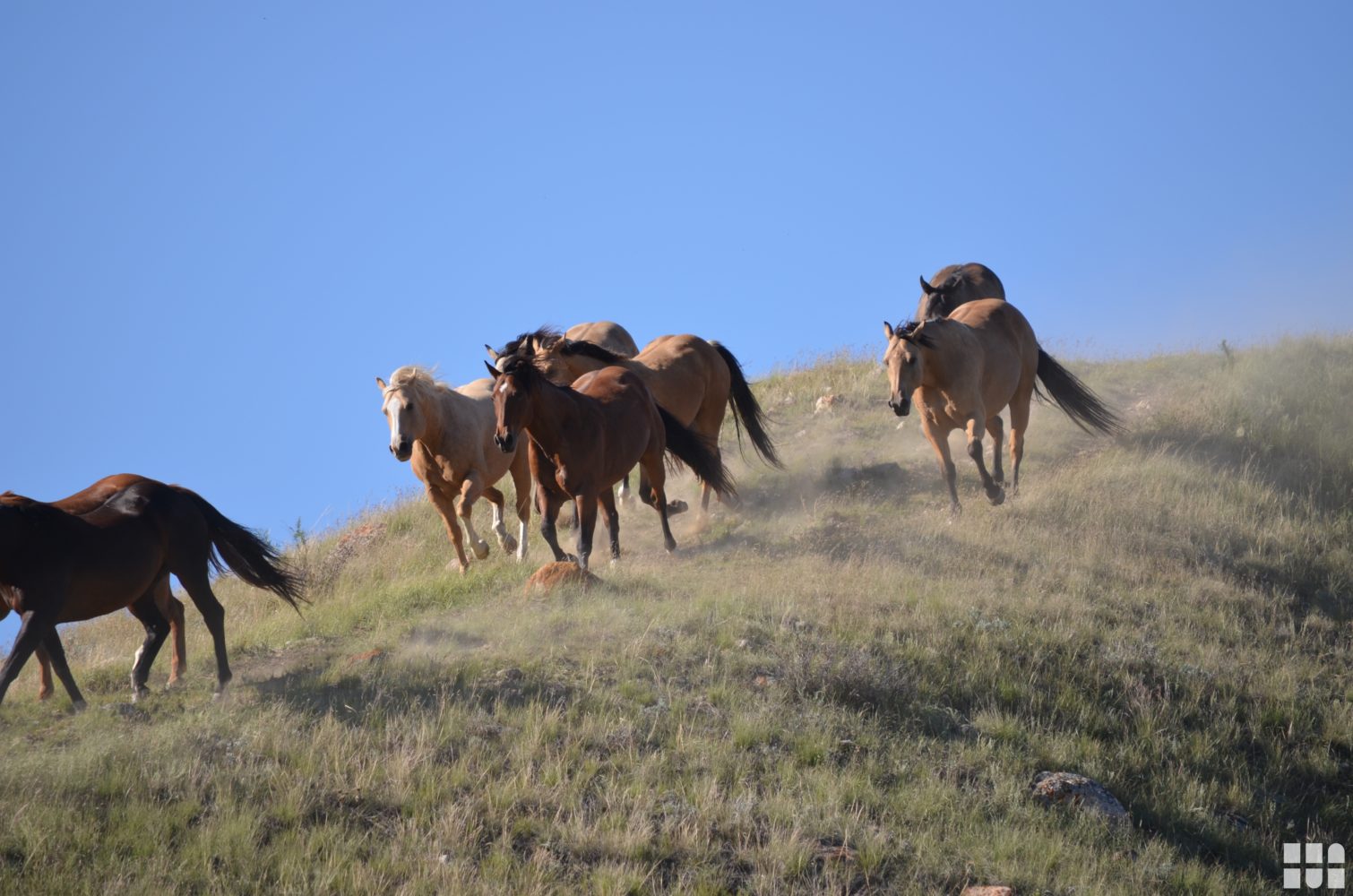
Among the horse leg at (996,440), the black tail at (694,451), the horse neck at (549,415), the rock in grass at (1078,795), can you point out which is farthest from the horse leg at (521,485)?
the rock in grass at (1078,795)

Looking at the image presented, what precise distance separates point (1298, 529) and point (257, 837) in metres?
10.9

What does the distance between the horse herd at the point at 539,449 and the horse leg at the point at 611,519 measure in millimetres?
28

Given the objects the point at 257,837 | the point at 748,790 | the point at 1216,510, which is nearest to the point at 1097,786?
the point at 748,790

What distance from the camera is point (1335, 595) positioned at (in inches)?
452

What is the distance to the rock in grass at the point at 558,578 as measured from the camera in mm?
10516

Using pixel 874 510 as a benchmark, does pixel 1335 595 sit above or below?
below

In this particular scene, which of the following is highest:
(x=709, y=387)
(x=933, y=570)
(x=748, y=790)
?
(x=709, y=387)

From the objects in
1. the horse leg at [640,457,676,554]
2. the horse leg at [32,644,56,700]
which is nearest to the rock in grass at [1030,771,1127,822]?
the horse leg at [640,457,676,554]

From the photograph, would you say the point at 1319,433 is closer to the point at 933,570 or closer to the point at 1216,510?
the point at 1216,510

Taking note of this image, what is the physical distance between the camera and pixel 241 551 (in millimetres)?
9805

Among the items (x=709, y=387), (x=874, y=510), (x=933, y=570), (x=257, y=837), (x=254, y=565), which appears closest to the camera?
(x=257, y=837)

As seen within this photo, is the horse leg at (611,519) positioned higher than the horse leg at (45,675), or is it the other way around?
the horse leg at (611,519)

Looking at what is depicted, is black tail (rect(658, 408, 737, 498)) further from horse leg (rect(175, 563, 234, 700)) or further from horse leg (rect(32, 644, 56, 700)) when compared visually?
horse leg (rect(32, 644, 56, 700))

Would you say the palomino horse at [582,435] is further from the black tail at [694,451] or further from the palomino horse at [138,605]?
the palomino horse at [138,605]
